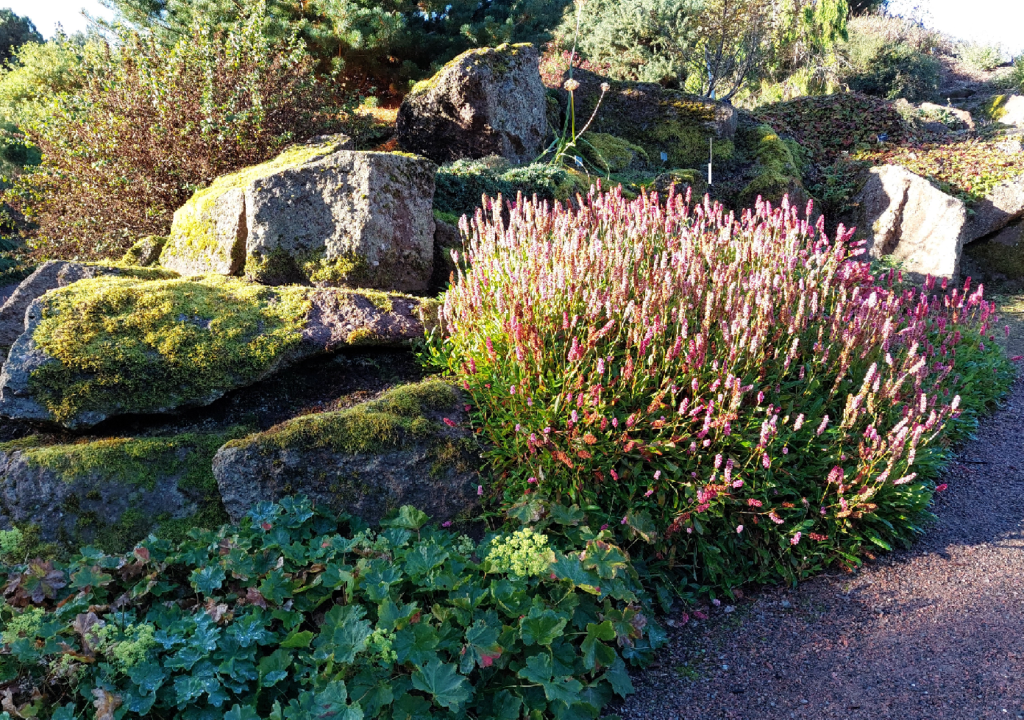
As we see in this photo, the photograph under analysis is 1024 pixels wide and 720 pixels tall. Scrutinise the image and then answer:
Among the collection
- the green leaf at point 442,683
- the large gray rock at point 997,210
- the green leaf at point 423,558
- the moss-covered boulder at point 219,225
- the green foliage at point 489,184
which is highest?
the large gray rock at point 997,210

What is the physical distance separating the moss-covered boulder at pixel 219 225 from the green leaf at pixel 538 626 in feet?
12.5

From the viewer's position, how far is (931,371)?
4.82 m

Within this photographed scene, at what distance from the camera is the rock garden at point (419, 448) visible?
235 centimetres

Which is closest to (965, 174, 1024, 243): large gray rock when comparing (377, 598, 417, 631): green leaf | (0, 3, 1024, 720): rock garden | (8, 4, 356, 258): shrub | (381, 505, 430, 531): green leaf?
(0, 3, 1024, 720): rock garden

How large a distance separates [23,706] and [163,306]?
2520 millimetres

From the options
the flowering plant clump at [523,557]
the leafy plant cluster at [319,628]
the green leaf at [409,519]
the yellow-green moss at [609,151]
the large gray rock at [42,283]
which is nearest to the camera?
the leafy plant cluster at [319,628]

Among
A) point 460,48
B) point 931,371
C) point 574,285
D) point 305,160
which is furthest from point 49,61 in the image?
point 931,371

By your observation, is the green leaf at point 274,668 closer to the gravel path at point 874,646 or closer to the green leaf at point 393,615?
the green leaf at point 393,615

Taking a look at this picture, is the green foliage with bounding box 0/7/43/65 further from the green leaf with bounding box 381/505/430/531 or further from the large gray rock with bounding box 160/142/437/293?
the green leaf with bounding box 381/505/430/531

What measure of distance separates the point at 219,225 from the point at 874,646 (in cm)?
504

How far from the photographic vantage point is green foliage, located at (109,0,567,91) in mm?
9180

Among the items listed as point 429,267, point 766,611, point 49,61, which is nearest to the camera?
point 766,611

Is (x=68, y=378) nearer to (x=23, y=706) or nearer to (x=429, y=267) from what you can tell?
(x=23, y=706)

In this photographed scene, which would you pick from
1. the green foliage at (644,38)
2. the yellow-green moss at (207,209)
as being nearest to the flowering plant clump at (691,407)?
the yellow-green moss at (207,209)
